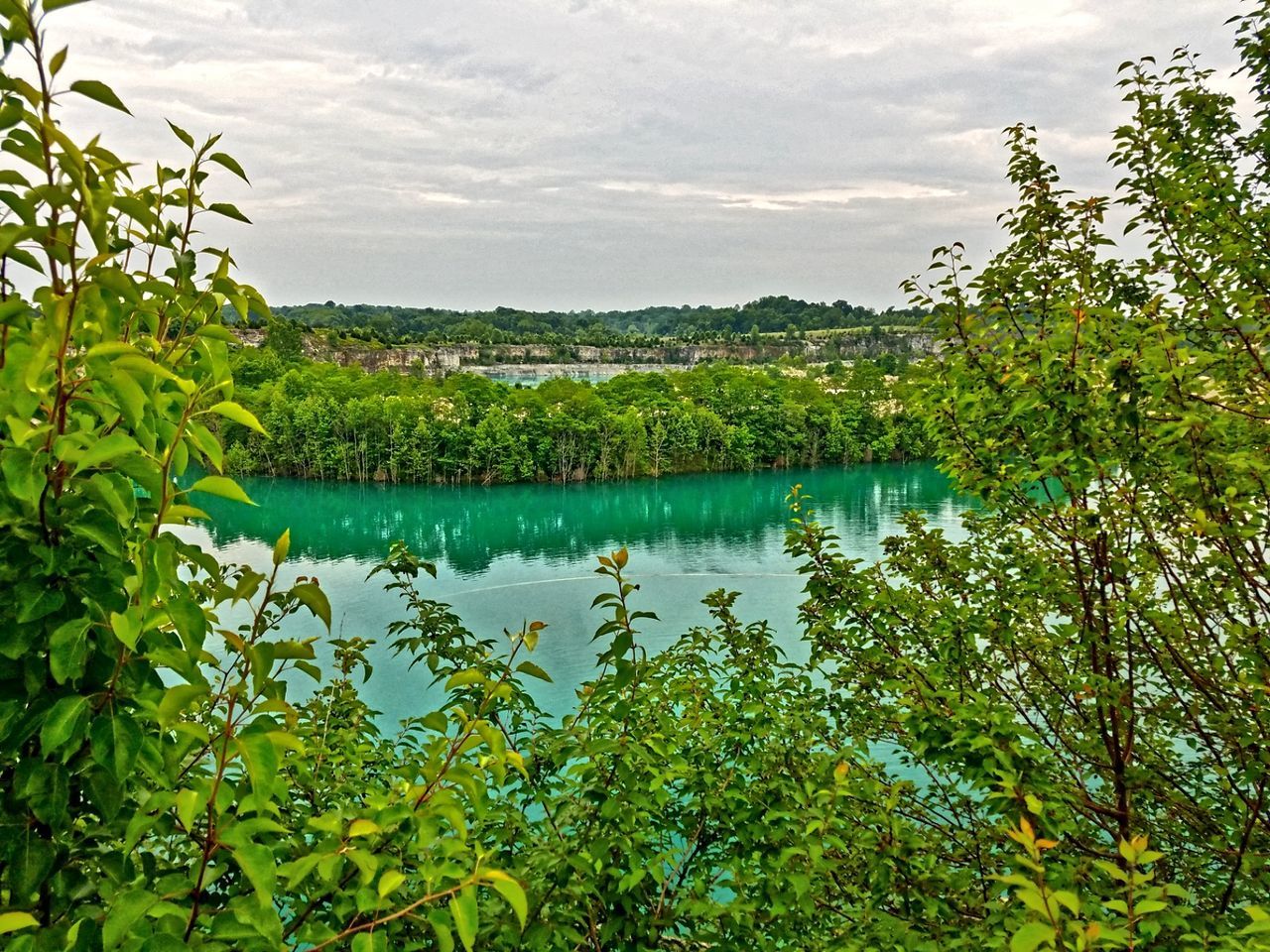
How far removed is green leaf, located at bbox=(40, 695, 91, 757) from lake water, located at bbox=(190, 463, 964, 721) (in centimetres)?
1229

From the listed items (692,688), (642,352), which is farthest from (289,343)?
(692,688)

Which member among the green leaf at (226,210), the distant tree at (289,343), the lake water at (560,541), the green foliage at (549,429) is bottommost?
the lake water at (560,541)

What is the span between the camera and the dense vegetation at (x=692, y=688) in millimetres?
1134

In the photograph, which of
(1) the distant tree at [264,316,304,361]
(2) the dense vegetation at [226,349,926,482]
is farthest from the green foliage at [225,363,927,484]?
(1) the distant tree at [264,316,304,361]

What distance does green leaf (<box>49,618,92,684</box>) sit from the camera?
1080 millimetres

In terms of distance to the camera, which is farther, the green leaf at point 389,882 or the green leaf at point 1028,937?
the green leaf at point 1028,937

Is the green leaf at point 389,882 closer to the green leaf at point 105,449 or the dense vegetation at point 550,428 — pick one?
the green leaf at point 105,449

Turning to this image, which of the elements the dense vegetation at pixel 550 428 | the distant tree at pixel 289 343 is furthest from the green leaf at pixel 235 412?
the distant tree at pixel 289 343

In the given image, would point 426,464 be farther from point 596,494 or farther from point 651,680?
point 651,680

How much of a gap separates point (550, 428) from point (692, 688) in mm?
35629

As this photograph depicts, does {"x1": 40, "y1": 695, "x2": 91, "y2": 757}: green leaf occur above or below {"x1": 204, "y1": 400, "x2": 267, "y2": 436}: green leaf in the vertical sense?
below

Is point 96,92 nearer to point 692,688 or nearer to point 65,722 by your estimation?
point 65,722

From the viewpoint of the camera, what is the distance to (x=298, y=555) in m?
25.1

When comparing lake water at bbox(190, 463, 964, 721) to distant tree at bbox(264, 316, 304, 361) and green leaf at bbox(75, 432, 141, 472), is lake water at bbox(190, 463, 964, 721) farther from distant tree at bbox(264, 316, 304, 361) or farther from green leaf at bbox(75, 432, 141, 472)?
distant tree at bbox(264, 316, 304, 361)
